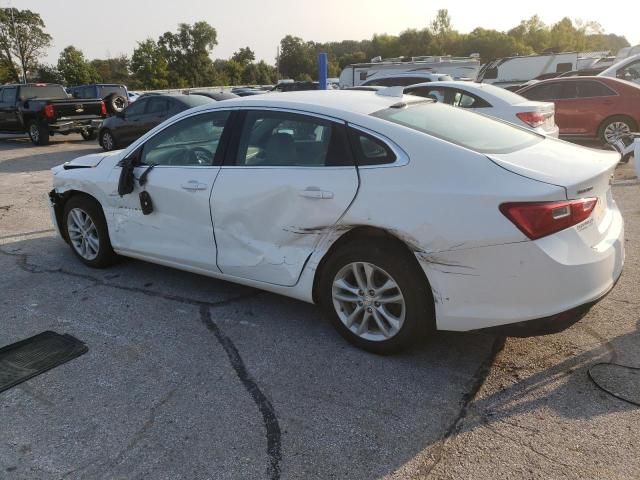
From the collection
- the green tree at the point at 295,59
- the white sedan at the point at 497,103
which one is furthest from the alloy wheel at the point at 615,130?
the green tree at the point at 295,59

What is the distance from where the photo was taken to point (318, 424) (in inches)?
108

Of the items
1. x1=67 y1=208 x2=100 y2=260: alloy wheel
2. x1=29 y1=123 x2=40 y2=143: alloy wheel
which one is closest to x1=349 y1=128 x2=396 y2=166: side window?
x1=67 y1=208 x2=100 y2=260: alloy wheel

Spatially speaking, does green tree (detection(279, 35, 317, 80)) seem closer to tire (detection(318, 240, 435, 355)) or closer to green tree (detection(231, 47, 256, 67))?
green tree (detection(231, 47, 256, 67))

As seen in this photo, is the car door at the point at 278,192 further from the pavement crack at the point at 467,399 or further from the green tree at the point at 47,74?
the green tree at the point at 47,74

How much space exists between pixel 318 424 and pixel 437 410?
0.63 metres

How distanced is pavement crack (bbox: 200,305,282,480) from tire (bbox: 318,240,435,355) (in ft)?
2.20

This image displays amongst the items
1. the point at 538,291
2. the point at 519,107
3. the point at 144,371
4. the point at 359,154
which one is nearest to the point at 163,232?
the point at 144,371

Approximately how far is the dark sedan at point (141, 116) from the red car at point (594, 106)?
24.8 feet

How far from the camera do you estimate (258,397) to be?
117 inches

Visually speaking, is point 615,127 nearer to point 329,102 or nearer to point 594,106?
point 594,106

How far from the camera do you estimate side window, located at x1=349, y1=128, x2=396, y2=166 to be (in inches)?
124

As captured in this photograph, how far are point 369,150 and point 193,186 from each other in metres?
1.45

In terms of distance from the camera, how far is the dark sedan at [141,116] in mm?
12102

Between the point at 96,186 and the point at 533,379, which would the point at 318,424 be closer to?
the point at 533,379
